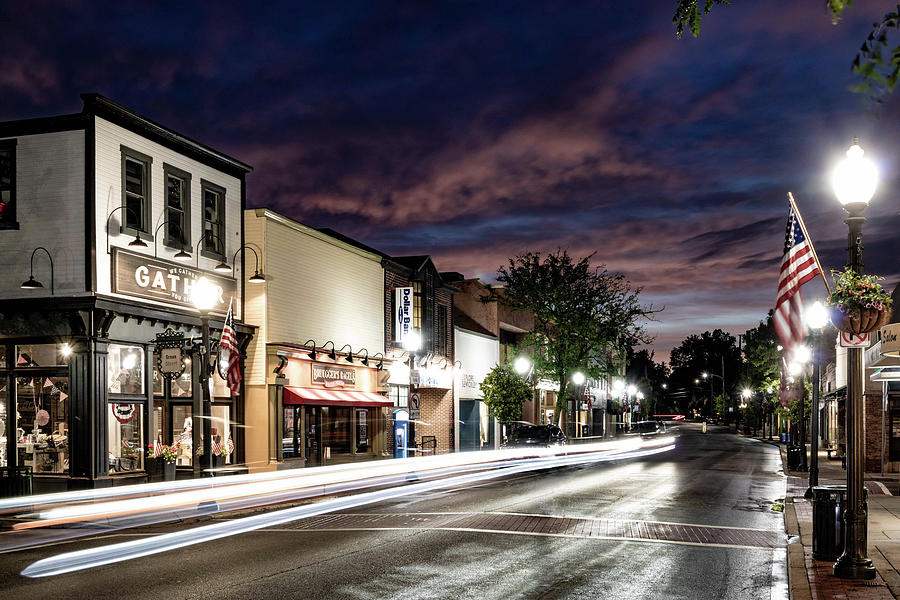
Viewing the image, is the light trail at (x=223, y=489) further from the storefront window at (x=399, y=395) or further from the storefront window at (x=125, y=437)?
the storefront window at (x=399, y=395)

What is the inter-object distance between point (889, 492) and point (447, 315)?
964 inches

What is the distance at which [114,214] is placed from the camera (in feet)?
70.5

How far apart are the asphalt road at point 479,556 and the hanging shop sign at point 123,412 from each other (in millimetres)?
6898

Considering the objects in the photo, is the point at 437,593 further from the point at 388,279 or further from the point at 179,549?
the point at 388,279

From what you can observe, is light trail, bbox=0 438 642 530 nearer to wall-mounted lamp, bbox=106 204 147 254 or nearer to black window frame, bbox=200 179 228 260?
wall-mounted lamp, bbox=106 204 147 254

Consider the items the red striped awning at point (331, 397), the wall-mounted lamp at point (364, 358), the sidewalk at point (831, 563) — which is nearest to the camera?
the sidewalk at point (831, 563)

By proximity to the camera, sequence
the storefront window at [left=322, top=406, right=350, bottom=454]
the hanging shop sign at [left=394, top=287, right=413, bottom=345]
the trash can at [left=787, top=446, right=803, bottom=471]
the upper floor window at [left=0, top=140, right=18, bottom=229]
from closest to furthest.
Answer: the upper floor window at [left=0, top=140, right=18, bottom=229], the trash can at [left=787, top=446, right=803, bottom=471], the storefront window at [left=322, top=406, right=350, bottom=454], the hanging shop sign at [left=394, top=287, right=413, bottom=345]

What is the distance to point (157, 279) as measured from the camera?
75.7ft

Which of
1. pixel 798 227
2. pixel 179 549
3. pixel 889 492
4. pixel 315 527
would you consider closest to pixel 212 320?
pixel 315 527

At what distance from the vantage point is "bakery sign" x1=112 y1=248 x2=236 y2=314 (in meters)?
21.6

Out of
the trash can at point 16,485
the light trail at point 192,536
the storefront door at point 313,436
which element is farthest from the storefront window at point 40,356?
the storefront door at point 313,436

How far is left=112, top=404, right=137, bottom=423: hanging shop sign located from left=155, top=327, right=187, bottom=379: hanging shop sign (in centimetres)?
118

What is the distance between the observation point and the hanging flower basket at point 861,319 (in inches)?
420

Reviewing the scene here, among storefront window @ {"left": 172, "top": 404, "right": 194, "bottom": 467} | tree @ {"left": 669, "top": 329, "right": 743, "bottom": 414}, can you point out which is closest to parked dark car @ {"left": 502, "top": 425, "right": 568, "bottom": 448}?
storefront window @ {"left": 172, "top": 404, "right": 194, "bottom": 467}
